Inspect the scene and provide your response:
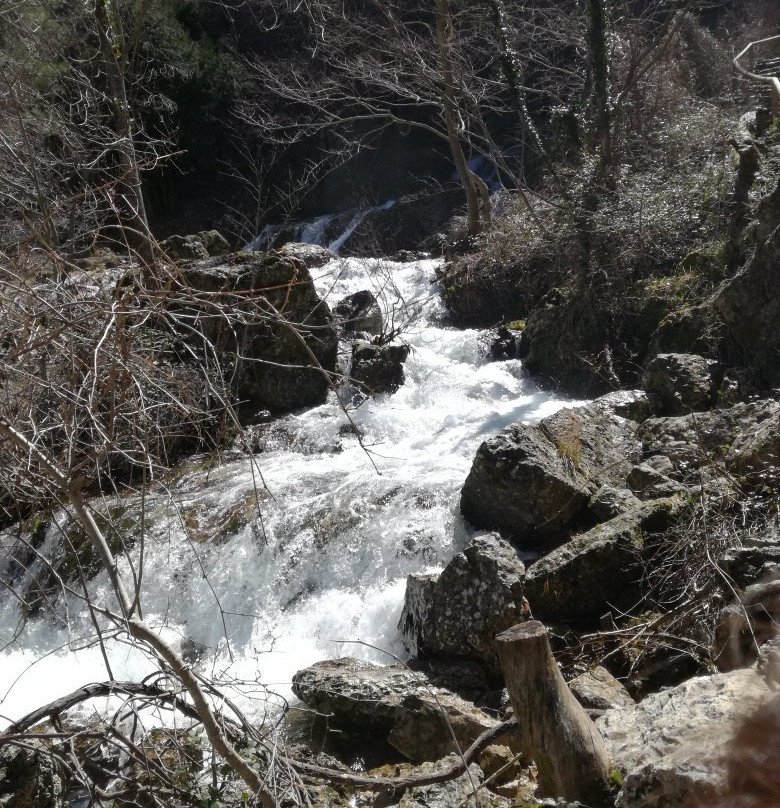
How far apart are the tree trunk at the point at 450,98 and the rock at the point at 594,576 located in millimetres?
7911

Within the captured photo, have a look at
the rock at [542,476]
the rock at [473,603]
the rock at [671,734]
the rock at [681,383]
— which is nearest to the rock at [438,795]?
the rock at [671,734]

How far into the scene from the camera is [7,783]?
3189mm

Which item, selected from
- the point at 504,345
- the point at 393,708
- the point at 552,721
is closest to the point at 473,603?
the point at 393,708

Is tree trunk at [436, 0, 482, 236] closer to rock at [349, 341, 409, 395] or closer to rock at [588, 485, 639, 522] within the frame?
rock at [349, 341, 409, 395]

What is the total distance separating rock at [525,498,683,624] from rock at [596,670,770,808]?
165cm

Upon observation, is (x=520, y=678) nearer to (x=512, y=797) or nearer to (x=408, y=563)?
(x=512, y=797)

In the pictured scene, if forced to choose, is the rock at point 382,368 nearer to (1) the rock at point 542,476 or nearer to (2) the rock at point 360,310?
(2) the rock at point 360,310

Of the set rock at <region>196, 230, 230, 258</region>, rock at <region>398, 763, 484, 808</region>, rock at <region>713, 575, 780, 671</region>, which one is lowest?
rock at <region>398, 763, 484, 808</region>

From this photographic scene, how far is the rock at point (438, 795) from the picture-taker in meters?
2.80

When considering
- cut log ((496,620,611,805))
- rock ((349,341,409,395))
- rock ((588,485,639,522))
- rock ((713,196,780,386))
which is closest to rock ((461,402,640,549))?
rock ((588,485,639,522))

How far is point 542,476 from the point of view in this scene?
17.1ft

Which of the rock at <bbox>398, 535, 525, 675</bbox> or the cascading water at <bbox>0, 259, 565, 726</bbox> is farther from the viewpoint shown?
the cascading water at <bbox>0, 259, 565, 726</bbox>

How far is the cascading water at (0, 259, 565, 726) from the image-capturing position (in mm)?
5316

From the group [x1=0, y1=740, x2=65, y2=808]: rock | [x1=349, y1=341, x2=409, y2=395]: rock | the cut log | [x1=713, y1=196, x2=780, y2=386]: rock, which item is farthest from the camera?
[x1=349, y1=341, x2=409, y2=395]: rock
